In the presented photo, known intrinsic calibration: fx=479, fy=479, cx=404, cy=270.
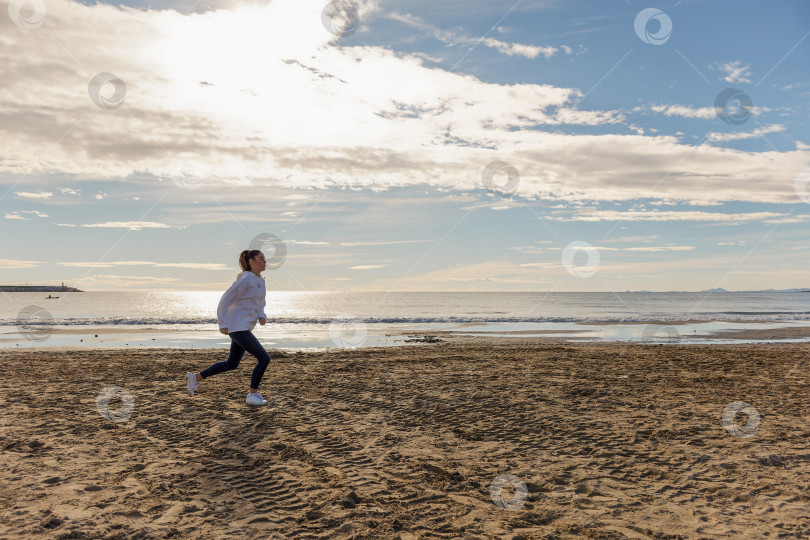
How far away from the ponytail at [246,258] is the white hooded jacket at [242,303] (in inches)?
4.3

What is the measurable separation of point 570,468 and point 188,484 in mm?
4073

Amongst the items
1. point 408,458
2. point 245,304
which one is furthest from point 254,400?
point 408,458

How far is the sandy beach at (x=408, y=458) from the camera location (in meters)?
4.09

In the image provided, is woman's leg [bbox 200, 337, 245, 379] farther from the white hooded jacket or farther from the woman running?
the white hooded jacket

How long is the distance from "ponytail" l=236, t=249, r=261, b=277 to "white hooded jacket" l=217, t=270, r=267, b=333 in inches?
4.3

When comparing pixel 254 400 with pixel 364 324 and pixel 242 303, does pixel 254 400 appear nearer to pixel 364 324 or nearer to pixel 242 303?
pixel 242 303

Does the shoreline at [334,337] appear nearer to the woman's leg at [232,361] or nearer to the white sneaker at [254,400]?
the white sneaker at [254,400]

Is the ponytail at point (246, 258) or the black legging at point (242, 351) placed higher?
the ponytail at point (246, 258)

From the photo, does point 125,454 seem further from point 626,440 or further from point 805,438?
point 805,438

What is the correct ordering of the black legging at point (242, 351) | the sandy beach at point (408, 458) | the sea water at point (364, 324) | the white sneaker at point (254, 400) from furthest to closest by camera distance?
the sea water at point (364, 324) < the white sneaker at point (254, 400) < the black legging at point (242, 351) < the sandy beach at point (408, 458)

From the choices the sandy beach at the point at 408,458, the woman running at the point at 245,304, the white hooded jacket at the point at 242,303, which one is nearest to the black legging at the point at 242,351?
the woman running at the point at 245,304

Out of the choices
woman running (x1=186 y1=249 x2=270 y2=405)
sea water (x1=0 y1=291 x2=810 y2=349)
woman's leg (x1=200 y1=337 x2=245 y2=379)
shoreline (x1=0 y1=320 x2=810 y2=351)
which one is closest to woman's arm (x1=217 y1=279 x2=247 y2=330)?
woman running (x1=186 y1=249 x2=270 y2=405)

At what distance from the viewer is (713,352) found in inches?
677

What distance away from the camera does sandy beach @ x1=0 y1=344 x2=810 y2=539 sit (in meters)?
4.09
